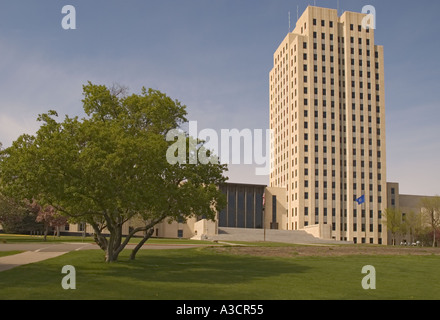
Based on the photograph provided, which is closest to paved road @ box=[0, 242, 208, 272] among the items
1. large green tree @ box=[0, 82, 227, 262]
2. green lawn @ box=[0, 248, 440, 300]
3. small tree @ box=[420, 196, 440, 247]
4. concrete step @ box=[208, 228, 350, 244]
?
green lawn @ box=[0, 248, 440, 300]

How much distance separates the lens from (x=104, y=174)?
2355 centimetres

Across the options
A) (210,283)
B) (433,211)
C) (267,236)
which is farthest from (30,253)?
(433,211)

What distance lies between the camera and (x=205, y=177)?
28547 mm

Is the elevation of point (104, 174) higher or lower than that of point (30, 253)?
higher

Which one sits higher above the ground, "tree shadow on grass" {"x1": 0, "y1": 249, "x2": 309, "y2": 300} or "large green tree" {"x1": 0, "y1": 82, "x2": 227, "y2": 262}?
"large green tree" {"x1": 0, "y1": 82, "x2": 227, "y2": 262}

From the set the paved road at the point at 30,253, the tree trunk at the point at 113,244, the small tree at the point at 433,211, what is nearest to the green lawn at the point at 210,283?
the tree trunk at the point at 113,244

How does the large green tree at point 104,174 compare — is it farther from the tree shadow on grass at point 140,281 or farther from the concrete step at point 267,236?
the concrete step at point 267,236

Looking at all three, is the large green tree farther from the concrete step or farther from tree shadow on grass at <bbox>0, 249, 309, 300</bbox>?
the concrete step

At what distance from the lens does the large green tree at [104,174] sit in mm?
22781

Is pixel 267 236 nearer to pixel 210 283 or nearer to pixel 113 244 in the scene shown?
pixel 113 244

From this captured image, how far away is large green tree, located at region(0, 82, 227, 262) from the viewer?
Result: 22.8 metres

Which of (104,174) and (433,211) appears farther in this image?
(433,211)

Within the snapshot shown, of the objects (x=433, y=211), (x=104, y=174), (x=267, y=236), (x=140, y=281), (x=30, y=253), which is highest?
(x=104, y=174)
